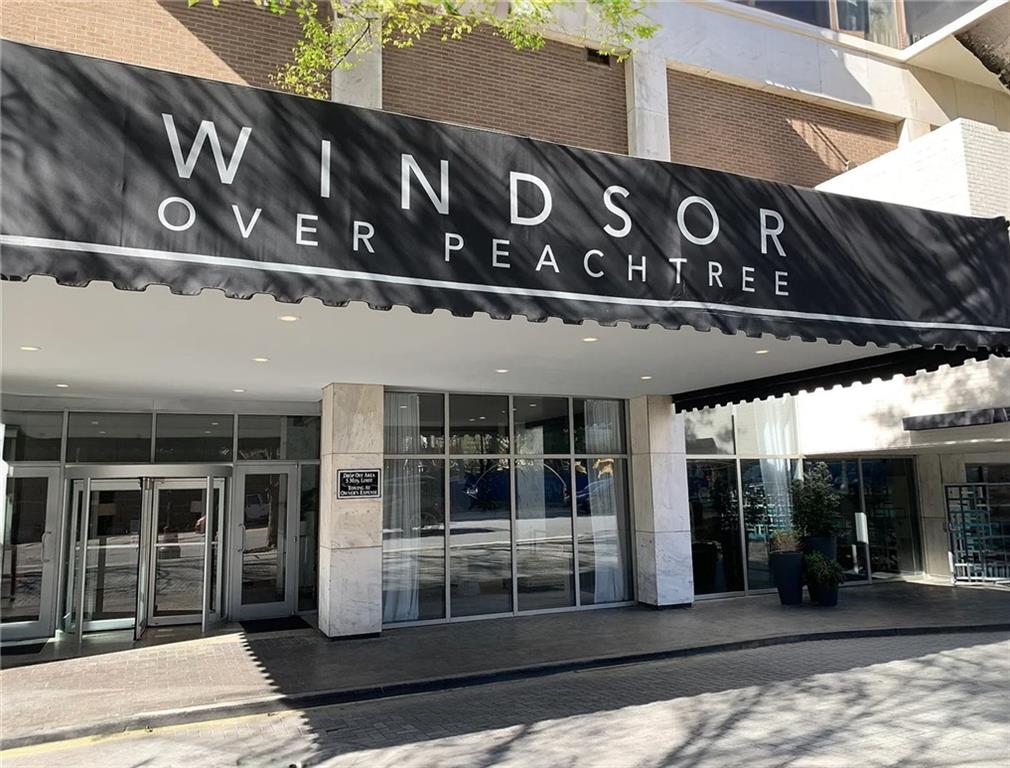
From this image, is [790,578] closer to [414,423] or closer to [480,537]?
[480,537]

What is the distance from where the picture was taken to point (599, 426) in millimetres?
13219

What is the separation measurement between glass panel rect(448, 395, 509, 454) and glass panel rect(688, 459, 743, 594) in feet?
12.5

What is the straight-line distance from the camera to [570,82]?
12906 mm

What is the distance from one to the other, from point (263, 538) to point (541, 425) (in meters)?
4.84

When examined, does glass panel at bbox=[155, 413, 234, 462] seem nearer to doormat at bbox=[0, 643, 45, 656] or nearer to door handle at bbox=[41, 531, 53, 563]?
door handle at bbox=[41, 531, 53, 563]

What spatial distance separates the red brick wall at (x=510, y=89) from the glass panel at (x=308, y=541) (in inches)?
243

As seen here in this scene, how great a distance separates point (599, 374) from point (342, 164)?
18.9ft

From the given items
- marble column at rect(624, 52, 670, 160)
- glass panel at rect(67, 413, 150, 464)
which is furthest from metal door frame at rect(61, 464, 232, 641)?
marble column at rect(624, 52, 670, 160)

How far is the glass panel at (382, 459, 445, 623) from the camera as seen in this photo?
11.4m

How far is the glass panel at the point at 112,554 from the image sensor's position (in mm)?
11211

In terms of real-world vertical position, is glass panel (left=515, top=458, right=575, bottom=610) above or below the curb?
above

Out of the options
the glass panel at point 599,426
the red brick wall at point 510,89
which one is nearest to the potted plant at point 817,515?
the glass panel at point 599,426

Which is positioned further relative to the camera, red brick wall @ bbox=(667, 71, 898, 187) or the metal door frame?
red brick wall @ bbox=(667, 71, 898, 187)

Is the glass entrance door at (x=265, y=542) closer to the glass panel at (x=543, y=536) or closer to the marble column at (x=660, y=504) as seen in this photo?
the glass panel at (x=543, y=536)
